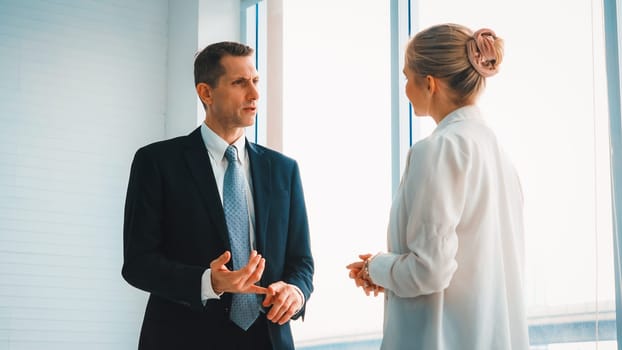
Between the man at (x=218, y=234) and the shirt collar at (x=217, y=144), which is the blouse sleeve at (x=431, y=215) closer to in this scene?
the man at (x=218, y=234)

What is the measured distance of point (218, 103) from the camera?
116 inches

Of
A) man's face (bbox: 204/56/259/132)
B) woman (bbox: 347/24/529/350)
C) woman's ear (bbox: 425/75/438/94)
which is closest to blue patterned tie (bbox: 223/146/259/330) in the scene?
man's face (bbox: 204/56/259/132)

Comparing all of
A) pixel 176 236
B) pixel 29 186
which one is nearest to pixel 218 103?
pixel 176 236

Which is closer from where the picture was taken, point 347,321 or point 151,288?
point 151,288

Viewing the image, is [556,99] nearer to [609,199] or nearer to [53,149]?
[609,199]

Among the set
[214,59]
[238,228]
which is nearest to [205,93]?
[214,59]

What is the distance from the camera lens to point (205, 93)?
9.96 feet

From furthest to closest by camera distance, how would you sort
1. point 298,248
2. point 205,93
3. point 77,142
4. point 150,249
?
point 77,142
point 205,93
point 298,248
point 150,249

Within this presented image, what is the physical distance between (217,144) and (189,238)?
14.3 inches

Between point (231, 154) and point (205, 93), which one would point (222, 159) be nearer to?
point (231, 154)

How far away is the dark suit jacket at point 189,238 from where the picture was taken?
8.54ft

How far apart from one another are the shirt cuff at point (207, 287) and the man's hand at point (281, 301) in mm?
158

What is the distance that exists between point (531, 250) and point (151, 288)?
1.29 metres

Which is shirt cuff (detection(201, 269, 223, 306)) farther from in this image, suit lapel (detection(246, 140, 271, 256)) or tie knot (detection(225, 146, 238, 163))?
tie knot (detection(225, 146, 238, 163))
